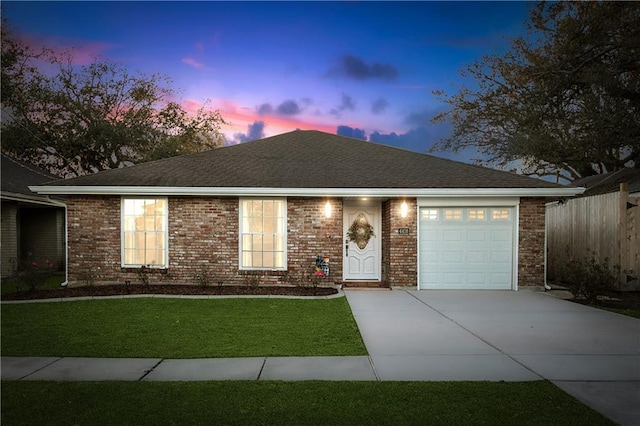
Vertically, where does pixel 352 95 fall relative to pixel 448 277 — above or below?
above

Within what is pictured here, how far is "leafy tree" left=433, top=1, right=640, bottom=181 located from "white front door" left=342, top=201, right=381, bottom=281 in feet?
16.3

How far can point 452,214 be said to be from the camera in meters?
12.1

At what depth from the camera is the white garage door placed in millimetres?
12023

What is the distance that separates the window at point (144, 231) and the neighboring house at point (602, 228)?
36.7ft

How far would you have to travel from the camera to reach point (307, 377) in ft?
15.7

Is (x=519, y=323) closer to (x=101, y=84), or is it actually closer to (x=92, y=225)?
(x=92, y=225)

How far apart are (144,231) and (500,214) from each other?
9.85 meters

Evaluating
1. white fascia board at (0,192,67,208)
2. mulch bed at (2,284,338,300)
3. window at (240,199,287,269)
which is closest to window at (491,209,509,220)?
mulch bed at (2,284,338,300)

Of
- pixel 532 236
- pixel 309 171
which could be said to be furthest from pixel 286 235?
pixel 532 236

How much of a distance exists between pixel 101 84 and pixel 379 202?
69.8ft

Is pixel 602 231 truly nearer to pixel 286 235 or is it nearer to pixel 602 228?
pixel 602 228

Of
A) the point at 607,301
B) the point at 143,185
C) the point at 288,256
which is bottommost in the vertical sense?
the point at 607,301

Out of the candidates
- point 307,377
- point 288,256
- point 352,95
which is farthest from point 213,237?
point 352,95

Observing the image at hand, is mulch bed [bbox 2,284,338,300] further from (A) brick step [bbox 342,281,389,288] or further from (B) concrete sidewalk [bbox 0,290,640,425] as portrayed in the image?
(B) concrete sidewalk [bbox 0,290,640,425]
